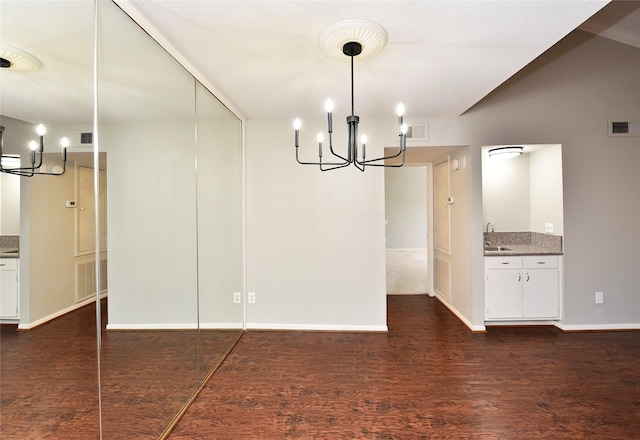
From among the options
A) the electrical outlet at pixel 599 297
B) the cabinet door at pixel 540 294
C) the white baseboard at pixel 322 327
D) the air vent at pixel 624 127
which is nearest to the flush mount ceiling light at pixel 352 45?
the white baseboard at pixel 322 327

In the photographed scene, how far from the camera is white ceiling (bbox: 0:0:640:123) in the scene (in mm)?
1141

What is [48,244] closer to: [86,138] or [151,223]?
[86,138]

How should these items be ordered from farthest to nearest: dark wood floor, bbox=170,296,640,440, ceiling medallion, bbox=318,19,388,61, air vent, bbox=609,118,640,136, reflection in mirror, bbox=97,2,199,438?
air vent, bbox=609,118,640,136 → dark wood floor, bbox=170,296,640,440 → ceiling medallion, bbox=318,19,388,61 → reflection in mirror, bbox=97,2,199,438

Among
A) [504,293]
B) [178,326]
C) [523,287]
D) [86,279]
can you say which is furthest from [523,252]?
[86,279]

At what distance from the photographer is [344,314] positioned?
11.7 feet

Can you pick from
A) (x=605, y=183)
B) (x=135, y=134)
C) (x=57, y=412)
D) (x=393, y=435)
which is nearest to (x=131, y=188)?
(x=135, y=134)

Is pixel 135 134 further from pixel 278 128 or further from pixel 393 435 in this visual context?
pixel 393 435

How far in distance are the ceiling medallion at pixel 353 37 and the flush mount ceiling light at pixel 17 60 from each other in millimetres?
1416

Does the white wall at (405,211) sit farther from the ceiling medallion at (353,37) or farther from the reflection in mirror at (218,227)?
the ceiling medallion at (353,37)

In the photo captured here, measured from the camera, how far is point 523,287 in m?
3.58

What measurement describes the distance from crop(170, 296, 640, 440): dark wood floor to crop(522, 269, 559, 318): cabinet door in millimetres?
226

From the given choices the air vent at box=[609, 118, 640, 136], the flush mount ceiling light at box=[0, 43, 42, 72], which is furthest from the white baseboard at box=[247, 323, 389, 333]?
the air vent at box=[609, 118, 640, 136]

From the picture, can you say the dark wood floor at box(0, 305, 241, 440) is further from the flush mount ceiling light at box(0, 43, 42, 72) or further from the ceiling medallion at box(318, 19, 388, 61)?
the ceiling medallion at box(318, 19, 388, 61)

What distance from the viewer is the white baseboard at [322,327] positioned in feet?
11.6
